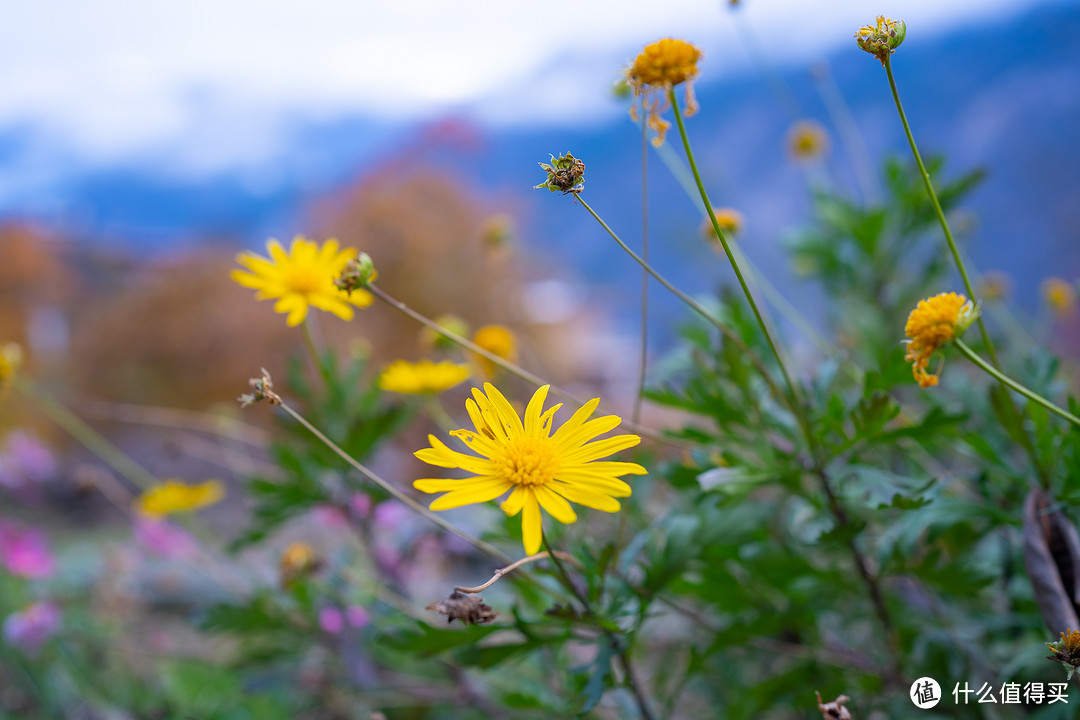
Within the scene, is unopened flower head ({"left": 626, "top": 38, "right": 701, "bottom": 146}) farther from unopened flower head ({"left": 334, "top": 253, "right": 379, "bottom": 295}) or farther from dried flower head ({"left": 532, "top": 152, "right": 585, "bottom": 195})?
unopened flower head ({"left": 334, "top": 253, "right": 379, "bottom": 295})

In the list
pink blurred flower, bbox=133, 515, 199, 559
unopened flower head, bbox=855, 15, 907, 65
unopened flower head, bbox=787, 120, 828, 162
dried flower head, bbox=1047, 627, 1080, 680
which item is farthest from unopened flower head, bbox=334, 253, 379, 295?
pink blurred flower, bbox=133, 515, 199, 559

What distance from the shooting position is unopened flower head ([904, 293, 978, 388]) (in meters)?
0.36

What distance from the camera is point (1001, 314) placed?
1077mm

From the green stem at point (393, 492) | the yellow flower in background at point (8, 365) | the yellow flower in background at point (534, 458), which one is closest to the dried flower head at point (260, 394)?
the green stem at point (393, 492)

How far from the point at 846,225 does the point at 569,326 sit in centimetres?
214

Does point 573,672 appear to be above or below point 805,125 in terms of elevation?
below

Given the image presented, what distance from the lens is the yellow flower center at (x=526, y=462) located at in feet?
1.28

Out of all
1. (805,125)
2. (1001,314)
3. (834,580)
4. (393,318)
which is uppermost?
(393,318)

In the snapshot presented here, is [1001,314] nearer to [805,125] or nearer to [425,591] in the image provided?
[805,125]

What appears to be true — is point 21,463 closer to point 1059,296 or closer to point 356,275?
point 356,275

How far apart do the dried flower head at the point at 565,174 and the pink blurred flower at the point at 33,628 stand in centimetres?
112

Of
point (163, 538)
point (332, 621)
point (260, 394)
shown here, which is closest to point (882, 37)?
point (260, 394)

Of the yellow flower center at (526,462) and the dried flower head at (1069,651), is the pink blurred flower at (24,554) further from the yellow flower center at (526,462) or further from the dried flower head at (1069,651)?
the dried flower head at (1069,651)

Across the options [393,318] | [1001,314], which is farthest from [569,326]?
[1001,314]
